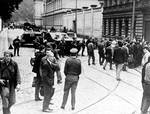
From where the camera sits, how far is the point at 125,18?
43.1 m

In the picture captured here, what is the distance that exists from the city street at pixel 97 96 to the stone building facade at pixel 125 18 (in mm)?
16449

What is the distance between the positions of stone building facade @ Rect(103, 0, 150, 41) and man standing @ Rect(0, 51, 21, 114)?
2371 centimetres

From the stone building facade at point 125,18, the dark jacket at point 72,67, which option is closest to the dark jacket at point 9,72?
the dark jacket at point 72,67

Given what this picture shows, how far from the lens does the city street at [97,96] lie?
990cm

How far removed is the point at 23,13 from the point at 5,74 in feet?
534

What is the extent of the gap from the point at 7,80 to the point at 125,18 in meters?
36.1

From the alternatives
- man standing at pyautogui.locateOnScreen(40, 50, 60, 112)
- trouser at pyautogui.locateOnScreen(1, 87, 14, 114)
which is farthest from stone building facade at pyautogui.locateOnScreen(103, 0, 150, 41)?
trouser at pyautogui.locateOnScreen(1, 87, 14, 114)

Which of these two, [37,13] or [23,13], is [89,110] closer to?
[37,13]

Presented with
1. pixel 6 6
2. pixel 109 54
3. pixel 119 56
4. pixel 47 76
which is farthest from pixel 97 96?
pixel 6 6

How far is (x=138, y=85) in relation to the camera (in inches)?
555

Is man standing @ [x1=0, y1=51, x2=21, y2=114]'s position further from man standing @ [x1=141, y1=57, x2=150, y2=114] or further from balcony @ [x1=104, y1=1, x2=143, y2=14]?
balcony @ [x1=104, y1=1, x2=143, y2=14]

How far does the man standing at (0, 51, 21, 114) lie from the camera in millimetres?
8133

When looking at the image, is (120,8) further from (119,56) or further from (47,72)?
(47,72)

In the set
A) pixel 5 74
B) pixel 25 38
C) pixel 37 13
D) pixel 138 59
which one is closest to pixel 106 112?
pixel 5 74
